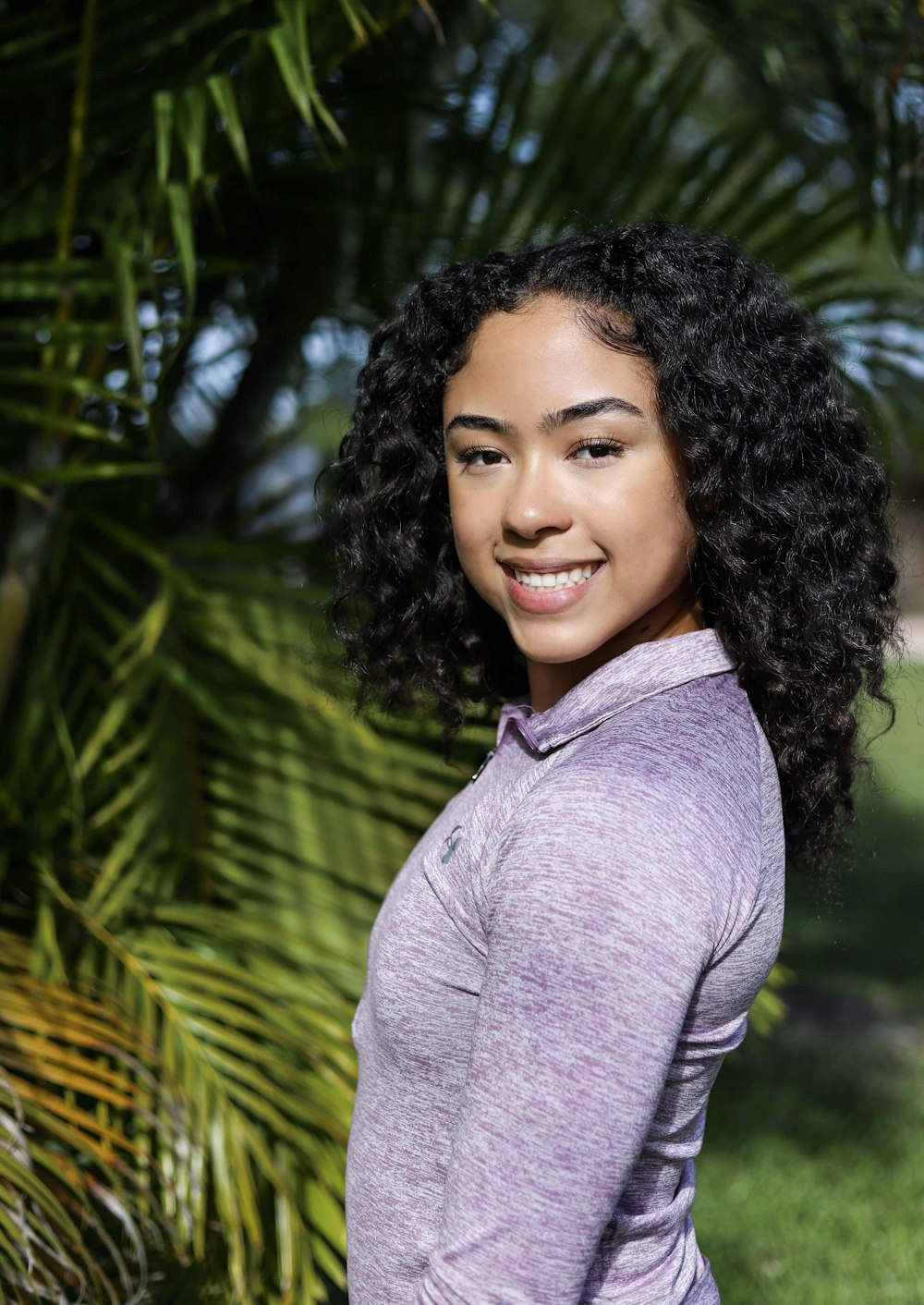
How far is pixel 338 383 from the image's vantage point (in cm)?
407

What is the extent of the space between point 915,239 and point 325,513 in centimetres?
168

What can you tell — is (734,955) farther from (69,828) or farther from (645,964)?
(69,828)

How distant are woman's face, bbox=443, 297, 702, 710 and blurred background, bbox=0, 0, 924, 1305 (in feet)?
1.70

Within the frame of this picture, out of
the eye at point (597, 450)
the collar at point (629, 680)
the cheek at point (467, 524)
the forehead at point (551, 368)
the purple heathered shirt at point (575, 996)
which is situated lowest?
the purple heathered shirt at point (575, 996)

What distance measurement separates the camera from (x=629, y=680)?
42.9 inches

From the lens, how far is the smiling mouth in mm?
1124

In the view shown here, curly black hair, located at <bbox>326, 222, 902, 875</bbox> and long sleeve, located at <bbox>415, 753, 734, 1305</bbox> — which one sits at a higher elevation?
curly black hair, located at <bbox>326, 222, 902, 875</bbox>

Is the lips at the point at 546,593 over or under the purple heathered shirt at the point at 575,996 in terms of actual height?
over

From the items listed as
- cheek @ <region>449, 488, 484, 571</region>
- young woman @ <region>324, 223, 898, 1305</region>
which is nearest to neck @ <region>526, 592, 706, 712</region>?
young woman @ <region>324, 223, 898, 1305</region>

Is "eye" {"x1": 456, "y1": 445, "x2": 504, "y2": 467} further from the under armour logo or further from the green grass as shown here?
the green grass

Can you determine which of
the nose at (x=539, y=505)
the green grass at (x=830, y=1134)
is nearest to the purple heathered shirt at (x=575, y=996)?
the nose at (x=539, y=505)

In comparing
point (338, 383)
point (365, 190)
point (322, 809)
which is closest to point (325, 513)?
point (322, 809)

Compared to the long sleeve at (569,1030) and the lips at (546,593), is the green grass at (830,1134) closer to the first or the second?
the lips at (546,593)

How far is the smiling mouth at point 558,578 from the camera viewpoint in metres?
1.12
